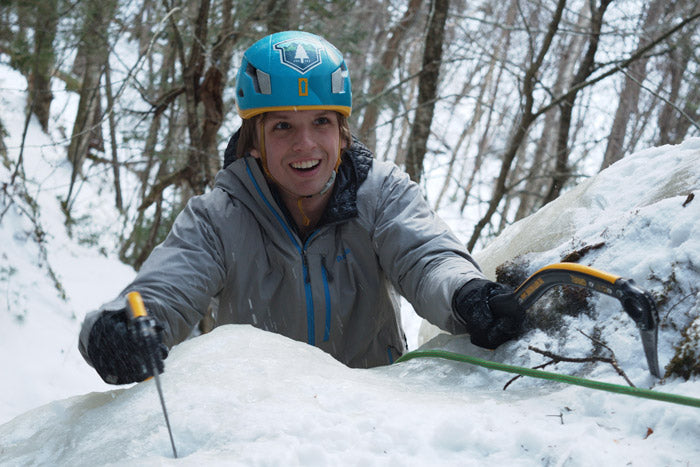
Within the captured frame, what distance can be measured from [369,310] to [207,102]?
3.86 meters

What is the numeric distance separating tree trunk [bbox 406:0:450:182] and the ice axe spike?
4002mm

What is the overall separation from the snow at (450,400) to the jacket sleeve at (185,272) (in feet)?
0.97

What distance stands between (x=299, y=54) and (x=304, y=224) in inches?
30.9

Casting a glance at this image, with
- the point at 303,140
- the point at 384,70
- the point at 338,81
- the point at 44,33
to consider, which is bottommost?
the point at 303,140

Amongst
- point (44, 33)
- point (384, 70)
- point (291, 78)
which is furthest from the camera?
point (384, 70)

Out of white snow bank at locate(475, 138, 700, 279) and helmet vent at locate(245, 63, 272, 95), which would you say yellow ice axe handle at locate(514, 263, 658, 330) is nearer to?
white snow bank at locate(475, 138, 700, 279)

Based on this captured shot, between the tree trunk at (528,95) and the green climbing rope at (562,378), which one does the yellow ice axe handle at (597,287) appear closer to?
the green climbing rope at (562,378)

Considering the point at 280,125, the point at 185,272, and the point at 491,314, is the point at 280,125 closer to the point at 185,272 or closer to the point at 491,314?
the point at 185,272

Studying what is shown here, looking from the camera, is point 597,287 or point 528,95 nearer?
point 597,287

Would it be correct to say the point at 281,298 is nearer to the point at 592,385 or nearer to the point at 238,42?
the point at 592,385

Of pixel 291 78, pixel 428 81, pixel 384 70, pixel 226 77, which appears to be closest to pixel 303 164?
pixel 291 78

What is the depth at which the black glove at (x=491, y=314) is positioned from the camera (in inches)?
80.1

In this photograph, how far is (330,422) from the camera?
1.50 m

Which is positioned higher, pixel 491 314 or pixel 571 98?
pixel 571 98
